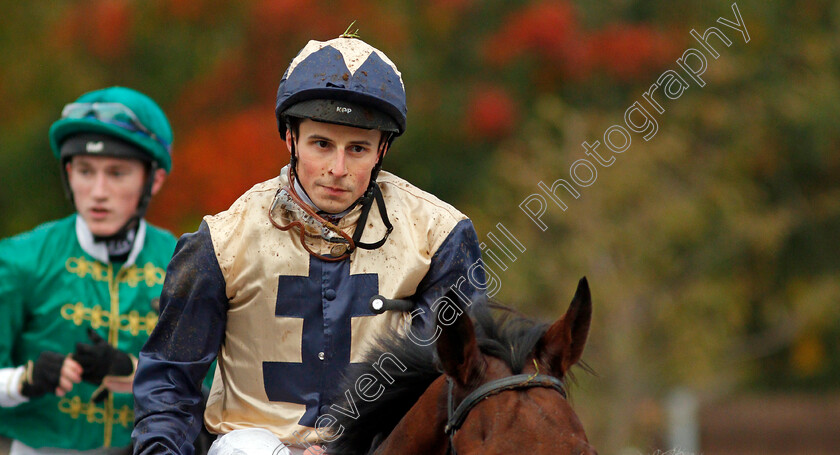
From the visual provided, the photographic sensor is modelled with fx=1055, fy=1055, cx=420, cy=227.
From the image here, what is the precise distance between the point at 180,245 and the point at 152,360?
0.37 meters

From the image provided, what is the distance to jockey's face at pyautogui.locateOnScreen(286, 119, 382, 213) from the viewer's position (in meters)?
3.30

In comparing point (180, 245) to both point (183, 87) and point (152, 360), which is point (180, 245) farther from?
point (183, 87)

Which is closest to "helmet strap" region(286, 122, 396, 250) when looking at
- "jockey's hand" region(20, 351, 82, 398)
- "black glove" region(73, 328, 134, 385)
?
"black glove" region(73, 328, 134, 385)

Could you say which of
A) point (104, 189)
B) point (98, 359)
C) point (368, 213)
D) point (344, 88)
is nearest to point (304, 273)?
point (368, 213)

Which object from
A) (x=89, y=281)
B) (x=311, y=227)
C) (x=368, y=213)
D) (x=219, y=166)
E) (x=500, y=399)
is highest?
(x=219, y=166)

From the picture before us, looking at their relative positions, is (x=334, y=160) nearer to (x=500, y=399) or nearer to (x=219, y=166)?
(x=500, y=399)

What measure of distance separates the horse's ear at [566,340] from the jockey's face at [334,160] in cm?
101

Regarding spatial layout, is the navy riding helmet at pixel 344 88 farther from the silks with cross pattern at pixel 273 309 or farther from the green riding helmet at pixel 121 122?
the green riding helmet at pixel 121 122

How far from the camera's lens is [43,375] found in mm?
5262

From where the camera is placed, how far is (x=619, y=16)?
1217 cm

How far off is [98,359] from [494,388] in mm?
3362

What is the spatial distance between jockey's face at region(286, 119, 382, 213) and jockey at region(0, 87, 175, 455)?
243cm

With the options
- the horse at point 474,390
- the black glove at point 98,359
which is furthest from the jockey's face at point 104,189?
the horse at point 474,390

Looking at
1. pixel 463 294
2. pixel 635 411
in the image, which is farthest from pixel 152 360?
pixel 635 411
